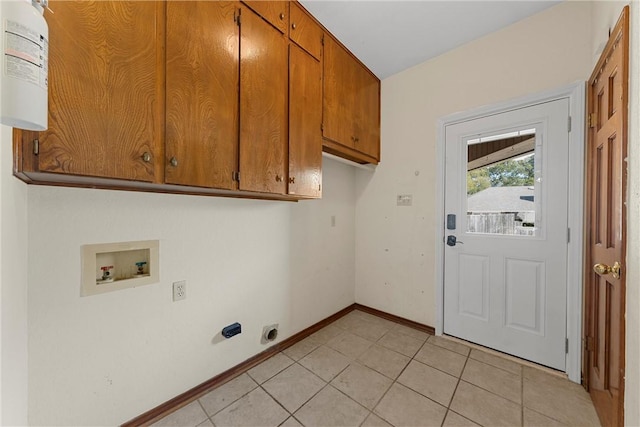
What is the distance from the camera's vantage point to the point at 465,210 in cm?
219

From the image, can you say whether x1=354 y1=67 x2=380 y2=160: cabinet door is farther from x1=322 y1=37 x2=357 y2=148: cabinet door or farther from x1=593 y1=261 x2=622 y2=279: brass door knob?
x1=593 y1=261 x2=622 y2=279: brass door knob

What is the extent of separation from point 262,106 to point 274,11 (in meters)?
0.65

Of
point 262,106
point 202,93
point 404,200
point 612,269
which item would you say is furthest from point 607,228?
point 202,93

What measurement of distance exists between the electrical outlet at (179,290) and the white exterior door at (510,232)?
2.16m

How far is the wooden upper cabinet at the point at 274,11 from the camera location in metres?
1.48

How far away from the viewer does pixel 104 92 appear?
94 cm

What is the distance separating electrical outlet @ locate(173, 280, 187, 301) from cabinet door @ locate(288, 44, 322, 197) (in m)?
0.89

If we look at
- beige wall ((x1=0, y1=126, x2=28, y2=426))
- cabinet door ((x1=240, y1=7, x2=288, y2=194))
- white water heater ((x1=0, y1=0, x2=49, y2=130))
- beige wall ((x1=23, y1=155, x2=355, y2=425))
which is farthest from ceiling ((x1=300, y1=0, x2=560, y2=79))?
beige wall ((x1=0, y1=126, x2=28, y2=426))

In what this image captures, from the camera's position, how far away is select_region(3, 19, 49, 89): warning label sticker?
0.47m

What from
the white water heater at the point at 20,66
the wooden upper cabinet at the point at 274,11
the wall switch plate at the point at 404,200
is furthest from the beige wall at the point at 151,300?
the wooden upper cabinet at the point at 274,11

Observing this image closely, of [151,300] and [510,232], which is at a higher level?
[510,232]

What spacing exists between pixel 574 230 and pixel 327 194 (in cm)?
194

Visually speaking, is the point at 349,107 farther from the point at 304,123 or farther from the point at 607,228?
the point at 607,228

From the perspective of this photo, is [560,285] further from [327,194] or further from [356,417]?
[327,194]
